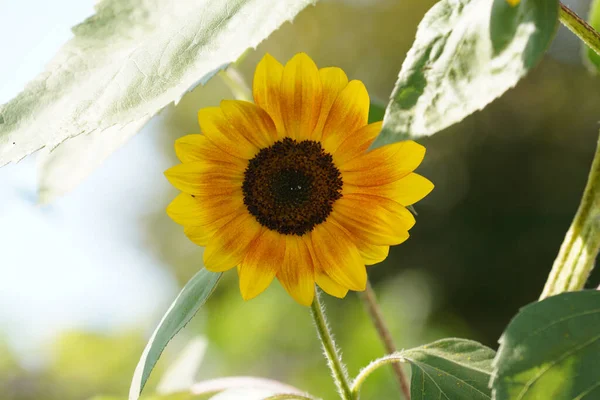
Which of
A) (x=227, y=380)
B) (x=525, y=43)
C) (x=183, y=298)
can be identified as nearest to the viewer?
(x=525, y=43)

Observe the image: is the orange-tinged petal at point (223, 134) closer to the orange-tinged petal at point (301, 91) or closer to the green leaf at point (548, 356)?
the orange-tinged petal at point (301, 91)

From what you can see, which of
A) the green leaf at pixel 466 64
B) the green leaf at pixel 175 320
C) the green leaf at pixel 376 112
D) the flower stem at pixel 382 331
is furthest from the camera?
the green leaf at pixel 376 112

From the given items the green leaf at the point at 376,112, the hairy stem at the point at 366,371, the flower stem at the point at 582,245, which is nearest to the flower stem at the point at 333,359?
the hairy stem at the point at 366,371

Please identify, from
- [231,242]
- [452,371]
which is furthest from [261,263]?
[452,371]

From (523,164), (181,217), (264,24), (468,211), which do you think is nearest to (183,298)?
(181,217)

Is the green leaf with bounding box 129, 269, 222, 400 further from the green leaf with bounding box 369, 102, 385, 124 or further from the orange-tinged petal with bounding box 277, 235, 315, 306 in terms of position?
the green leaf with bounding box 369, 102, 385, 124

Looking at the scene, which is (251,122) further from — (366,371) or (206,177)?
(366,371)

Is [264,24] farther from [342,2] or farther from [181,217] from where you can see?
[342,2]

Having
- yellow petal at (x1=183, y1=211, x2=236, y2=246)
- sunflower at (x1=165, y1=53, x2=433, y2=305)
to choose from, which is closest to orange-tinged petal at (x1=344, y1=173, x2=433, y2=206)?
sunflower at (x1=165, y1=53, x2=433, y2=305)

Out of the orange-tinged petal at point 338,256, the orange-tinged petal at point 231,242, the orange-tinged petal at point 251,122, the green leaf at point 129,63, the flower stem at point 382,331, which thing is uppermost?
the green leaf at point 129,63
